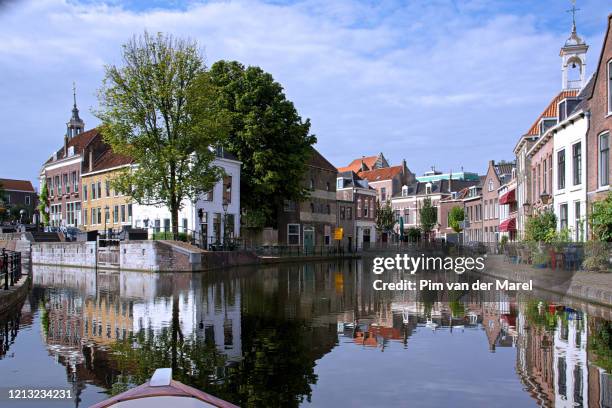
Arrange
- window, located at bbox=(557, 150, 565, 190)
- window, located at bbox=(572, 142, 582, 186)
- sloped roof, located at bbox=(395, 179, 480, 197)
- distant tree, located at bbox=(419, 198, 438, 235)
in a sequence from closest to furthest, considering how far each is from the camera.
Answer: window, located at bbox=(572, 142, 582, 186)
window, located at bbox=(557, 150, 565, 190)
distant tree, located at bbox=(419, 198, 438, 235)
sloped roof, located at bbox=(395, 179, 480, 197)

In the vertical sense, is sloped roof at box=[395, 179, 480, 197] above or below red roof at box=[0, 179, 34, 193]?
below

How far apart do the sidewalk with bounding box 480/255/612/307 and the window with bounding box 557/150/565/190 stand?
5.35 meters

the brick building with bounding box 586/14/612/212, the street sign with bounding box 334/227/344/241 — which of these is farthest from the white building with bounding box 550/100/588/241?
the street sign with bounding box 334/227/344/241

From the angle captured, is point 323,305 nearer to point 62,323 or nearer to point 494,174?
point 62,323

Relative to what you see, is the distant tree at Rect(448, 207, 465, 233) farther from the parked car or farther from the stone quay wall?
the stone quay wall

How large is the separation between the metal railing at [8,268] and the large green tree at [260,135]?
26.1 metres

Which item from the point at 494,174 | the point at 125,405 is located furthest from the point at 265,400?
the point at 494,174

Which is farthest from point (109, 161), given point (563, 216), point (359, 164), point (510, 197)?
point (359, 164)

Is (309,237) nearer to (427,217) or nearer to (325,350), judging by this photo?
(427,217)

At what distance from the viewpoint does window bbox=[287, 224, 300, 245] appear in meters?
55.8

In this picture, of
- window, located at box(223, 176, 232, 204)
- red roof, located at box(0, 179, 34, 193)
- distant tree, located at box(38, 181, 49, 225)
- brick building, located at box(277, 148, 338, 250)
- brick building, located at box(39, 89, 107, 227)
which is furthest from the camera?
red roof, located at box(0, 179, 34, 193)

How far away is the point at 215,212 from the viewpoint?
4397 centimetres

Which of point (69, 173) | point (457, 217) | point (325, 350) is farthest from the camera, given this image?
point (457, 217)

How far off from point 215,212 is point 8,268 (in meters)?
25.3
